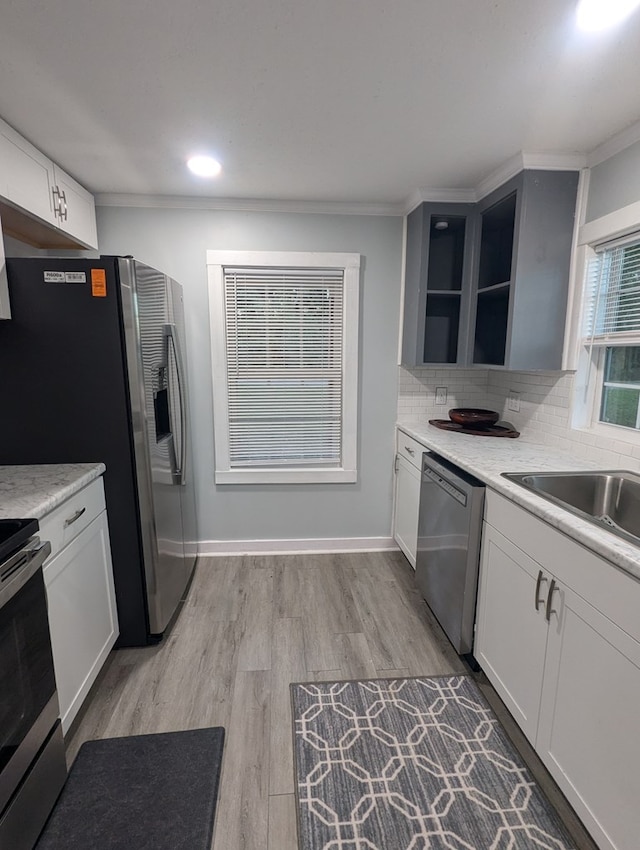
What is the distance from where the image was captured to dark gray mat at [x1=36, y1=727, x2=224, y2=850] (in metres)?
A: 1.29

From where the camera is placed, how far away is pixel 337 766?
152cm

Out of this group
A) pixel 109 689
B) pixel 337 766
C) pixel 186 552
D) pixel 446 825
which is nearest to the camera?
pixel 446 825

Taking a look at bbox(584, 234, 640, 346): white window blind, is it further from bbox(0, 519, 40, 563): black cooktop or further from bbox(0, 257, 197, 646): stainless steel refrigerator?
bbox(0, 519, 40, 563): black cooktop

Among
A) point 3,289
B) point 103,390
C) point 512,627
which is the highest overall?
point 3,289

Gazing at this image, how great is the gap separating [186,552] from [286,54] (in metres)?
2.47

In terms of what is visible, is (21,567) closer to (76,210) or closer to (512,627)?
(512,627)

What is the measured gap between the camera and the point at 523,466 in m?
1.91

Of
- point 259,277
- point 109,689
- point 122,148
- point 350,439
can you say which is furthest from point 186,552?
point 122,148

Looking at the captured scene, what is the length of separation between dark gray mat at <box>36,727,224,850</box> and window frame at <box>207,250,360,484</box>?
5.30ft

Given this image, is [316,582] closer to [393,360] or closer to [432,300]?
[393,360]

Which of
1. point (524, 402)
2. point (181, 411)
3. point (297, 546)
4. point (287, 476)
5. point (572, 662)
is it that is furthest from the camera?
point (297, 546)

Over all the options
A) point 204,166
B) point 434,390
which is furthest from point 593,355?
point 204,166

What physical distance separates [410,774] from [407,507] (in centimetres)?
151

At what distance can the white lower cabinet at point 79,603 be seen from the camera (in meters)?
1.50
